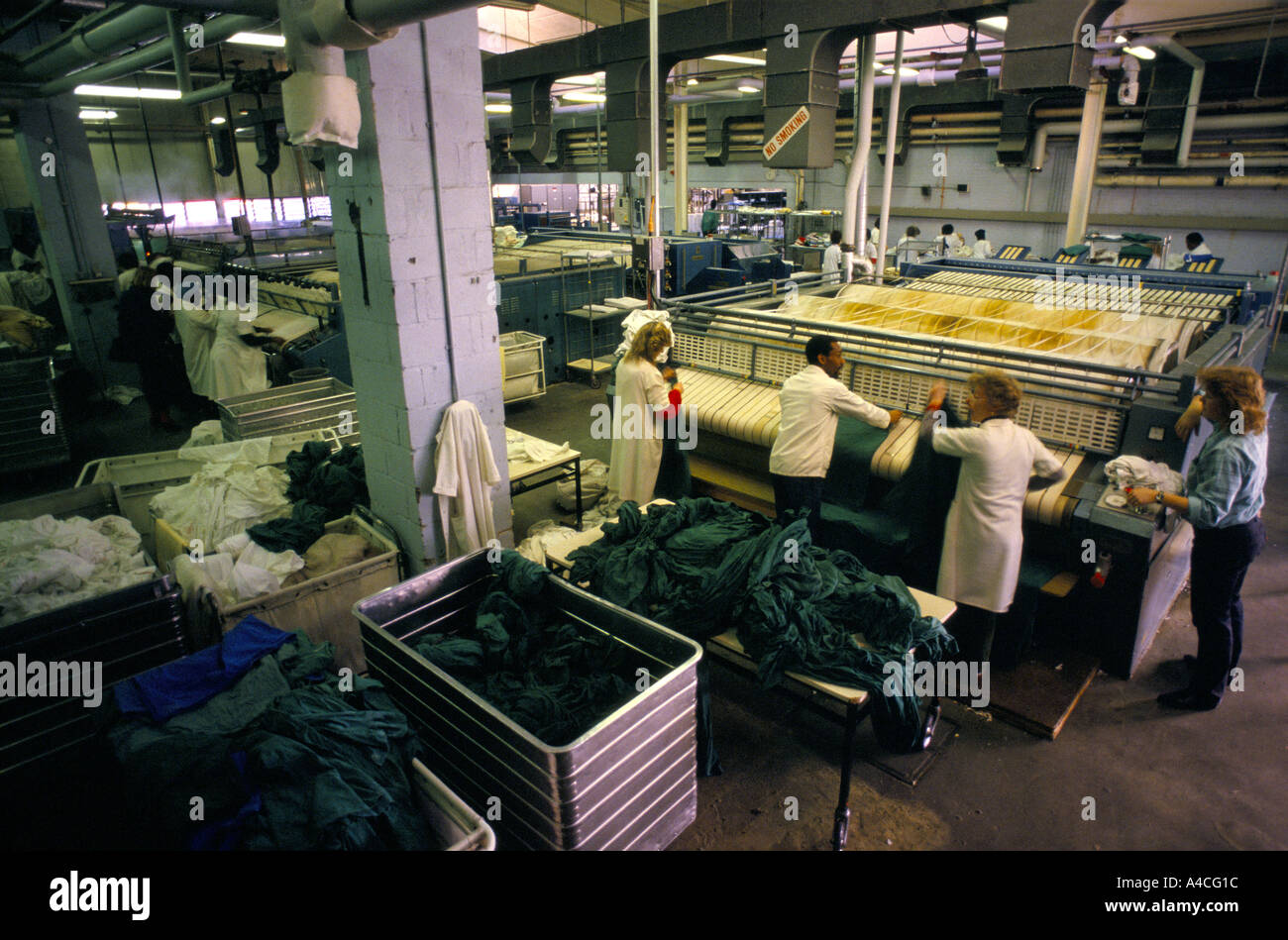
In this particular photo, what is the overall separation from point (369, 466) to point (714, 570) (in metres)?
2.45

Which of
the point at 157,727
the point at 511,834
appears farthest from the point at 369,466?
the point at 511,834

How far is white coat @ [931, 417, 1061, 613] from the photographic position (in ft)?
11.7

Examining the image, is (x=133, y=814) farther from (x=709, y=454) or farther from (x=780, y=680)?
(x=709, y=454)

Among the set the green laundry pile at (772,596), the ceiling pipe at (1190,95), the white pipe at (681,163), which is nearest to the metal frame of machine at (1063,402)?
the green laundry pile at (772,596)

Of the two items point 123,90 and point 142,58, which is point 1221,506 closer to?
point 142,58

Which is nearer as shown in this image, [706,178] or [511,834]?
[511,834]

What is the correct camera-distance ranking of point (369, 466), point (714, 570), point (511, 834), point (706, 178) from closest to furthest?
point (511, 834) < point (714, 570) < point (369, 466) < point (706, 178)

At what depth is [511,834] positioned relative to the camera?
2445mm

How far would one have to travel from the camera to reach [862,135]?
568 cm

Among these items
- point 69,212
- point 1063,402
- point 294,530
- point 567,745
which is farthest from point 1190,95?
point 69,212

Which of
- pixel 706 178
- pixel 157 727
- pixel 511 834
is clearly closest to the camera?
pixel 157 727

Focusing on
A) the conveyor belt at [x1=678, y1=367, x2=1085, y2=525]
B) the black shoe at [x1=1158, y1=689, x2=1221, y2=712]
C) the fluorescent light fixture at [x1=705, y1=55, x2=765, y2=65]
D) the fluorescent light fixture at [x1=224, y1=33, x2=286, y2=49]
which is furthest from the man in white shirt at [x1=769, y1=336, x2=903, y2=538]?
the fluorescent light fixture at [x1=705, y1=55, x2=765, y2=65]

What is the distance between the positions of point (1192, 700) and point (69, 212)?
11.8 metres
